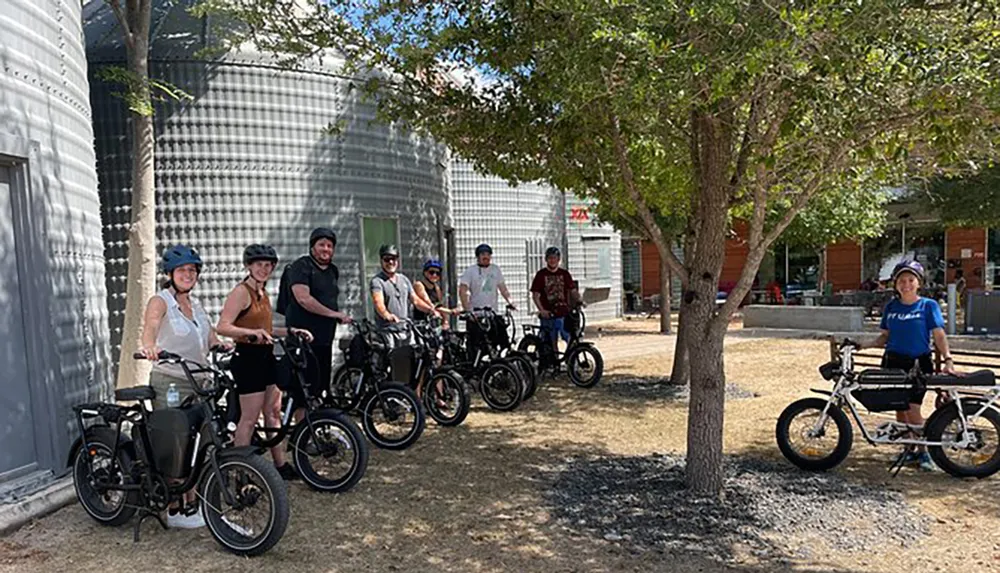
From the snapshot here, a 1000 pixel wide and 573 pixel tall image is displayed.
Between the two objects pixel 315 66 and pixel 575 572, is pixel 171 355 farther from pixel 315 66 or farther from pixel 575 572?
pixel 315 66

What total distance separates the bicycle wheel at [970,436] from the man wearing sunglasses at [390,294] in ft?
15.5

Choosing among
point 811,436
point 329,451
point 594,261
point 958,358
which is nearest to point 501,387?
point 329,451

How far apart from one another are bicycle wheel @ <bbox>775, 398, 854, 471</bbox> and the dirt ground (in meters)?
0.18

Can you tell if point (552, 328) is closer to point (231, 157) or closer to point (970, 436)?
point (231, 157)

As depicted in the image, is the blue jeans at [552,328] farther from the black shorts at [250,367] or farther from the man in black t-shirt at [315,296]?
the black shorts at [250,367]

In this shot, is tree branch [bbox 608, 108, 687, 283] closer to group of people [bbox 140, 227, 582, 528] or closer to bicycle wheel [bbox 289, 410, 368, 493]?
group of people [bbox 140, 227, 582, 528]

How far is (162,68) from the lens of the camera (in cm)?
860

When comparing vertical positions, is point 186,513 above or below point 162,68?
below

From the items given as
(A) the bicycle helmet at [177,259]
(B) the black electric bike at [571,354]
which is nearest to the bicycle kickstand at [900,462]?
(B) the black electric bike at [571,354]

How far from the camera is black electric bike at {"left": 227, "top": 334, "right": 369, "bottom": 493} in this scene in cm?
490

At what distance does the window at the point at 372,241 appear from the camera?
9662mm

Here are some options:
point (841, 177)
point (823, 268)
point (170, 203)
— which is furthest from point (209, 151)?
point (823, 268)

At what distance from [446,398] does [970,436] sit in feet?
14.9

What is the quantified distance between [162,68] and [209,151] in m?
1.20
